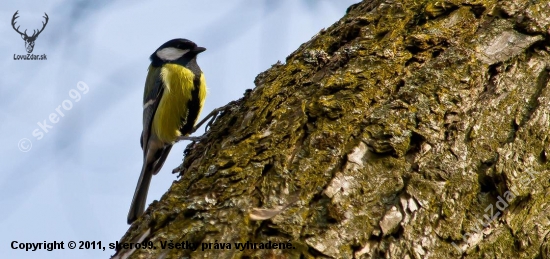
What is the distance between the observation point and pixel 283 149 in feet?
6.04

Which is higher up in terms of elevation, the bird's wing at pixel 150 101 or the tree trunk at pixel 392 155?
the bird's wing at pixel 150 101

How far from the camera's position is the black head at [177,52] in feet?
15.4

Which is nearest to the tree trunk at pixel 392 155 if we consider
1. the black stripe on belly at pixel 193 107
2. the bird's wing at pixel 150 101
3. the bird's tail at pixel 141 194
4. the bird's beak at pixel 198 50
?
the bird's tail at pixel 141 194

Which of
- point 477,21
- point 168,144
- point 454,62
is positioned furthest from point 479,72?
point 168,144

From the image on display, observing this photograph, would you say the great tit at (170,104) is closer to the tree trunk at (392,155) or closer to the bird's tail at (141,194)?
the bird's tail at (141,194)

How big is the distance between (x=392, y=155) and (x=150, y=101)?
128 inches

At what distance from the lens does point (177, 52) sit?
15.7 feet

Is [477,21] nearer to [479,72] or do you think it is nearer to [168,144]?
[479,72]

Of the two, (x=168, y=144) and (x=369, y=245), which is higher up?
(x=168, y=144)

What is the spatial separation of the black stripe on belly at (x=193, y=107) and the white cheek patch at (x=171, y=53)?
376 millimetres

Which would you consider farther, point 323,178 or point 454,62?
point 454,62

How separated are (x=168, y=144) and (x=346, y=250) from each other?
324cm

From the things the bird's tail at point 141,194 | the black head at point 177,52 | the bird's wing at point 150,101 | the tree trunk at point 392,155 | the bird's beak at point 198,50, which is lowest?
the tree trunk at point 392,155

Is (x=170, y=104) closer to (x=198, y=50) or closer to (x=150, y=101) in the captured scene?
(x=150, y=101)
